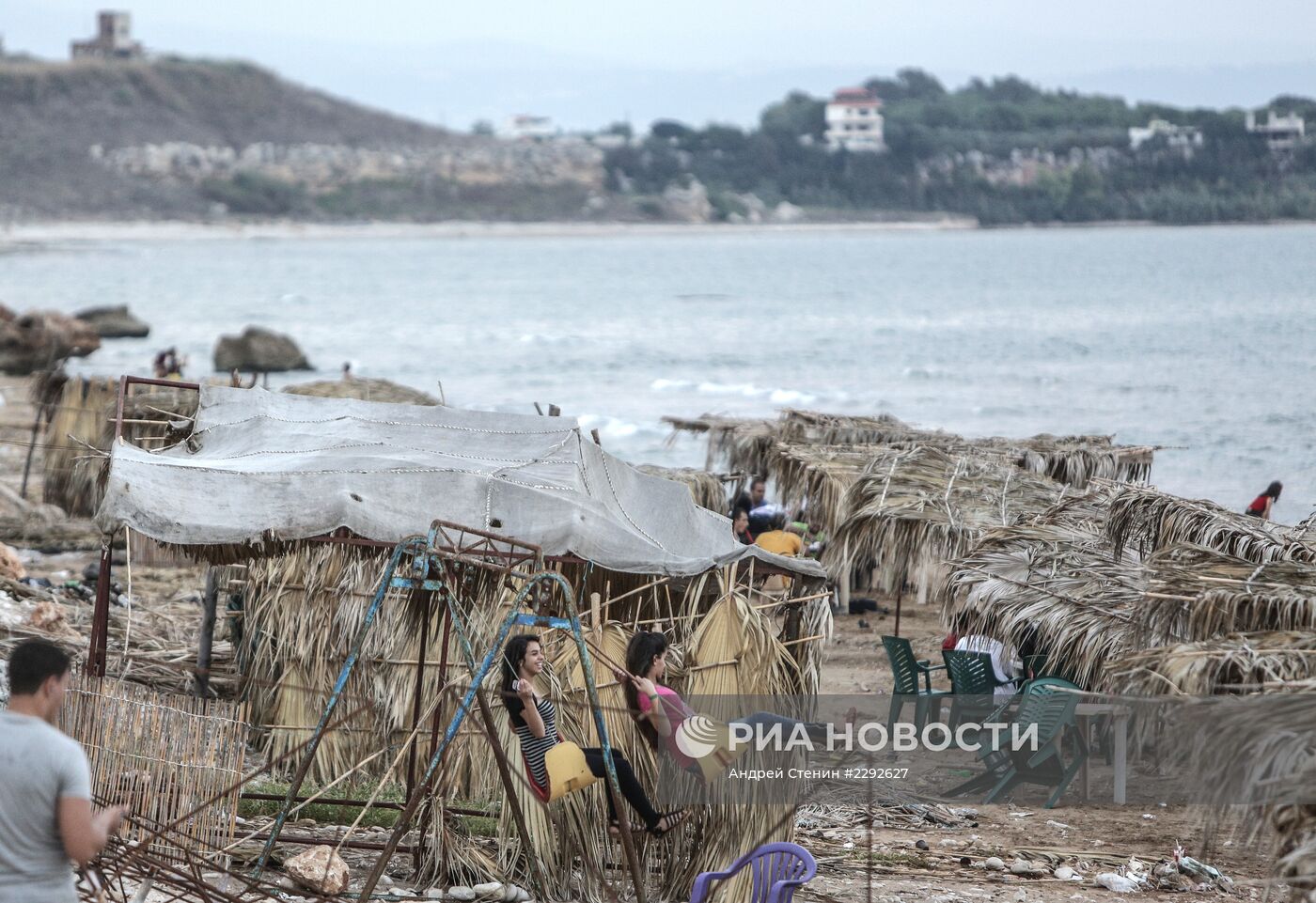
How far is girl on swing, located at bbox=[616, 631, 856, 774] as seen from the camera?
21.4 ft

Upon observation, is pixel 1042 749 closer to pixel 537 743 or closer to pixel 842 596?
pixel 537 743

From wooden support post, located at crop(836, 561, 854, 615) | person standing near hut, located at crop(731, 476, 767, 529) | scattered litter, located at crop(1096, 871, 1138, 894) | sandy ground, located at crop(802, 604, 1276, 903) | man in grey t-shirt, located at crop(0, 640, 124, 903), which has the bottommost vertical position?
wooden support post, located at crop(836, 561, 854, 615)

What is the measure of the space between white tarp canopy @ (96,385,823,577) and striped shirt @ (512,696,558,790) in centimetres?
126

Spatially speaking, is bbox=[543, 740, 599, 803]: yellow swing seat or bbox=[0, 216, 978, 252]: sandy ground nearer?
bbox=[543, 740, 599, 803]: yellow swing seat

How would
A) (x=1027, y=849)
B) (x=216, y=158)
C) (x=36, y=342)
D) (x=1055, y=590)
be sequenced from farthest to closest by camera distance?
(x=216, y=158), (x=36, y=342), (x=1055, y=590), (x=1027, y=849)

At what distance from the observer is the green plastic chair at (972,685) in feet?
31.9

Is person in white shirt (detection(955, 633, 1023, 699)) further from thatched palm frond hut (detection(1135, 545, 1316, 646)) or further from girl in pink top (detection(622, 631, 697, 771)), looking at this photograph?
→ girl in pink top (detection(622, 631, 697, 771))

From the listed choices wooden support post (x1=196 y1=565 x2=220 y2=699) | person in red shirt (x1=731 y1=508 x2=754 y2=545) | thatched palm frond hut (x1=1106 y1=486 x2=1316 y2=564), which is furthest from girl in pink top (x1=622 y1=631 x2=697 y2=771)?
person in red shirt (x1=731 y1=508 x2=754 y2=545)

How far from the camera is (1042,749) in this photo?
890 centimetres

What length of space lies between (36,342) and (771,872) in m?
32.5

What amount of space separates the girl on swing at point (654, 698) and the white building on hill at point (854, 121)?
145 metres

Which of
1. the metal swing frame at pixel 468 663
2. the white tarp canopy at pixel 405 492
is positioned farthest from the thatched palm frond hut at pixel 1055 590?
the metal swing frame at pixel 468 663

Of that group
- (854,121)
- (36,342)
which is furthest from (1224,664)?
(854,121)

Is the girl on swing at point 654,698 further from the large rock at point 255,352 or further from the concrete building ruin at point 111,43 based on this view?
the concrete building ruin at point 111,43
